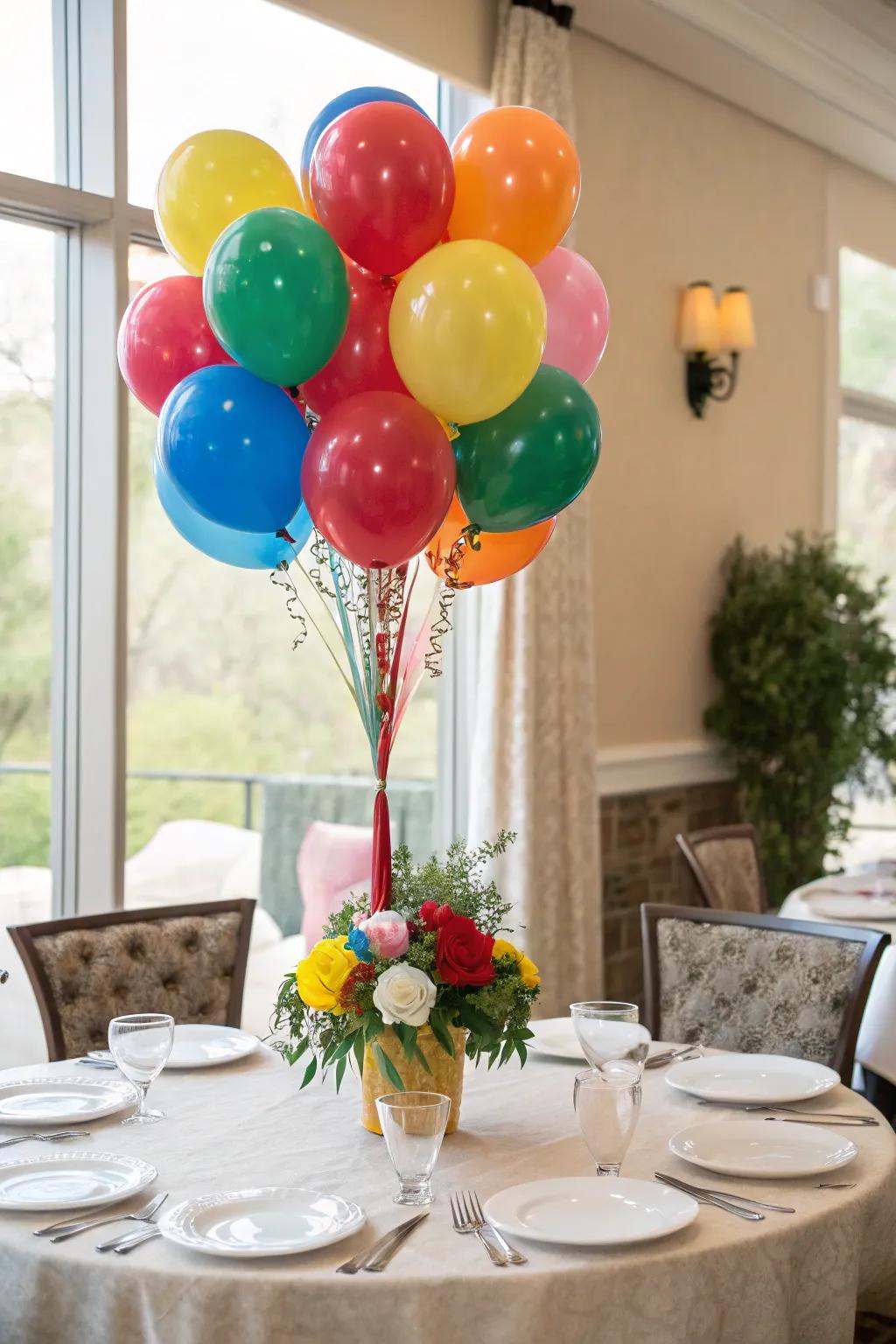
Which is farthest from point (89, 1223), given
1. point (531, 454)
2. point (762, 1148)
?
point (531, 454)

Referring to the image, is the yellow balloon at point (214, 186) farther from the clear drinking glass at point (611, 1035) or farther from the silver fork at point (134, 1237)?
the silver fork at point (134, 1237)

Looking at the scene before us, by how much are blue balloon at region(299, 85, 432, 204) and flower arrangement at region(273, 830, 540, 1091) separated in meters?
1.08

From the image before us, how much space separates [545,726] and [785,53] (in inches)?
105

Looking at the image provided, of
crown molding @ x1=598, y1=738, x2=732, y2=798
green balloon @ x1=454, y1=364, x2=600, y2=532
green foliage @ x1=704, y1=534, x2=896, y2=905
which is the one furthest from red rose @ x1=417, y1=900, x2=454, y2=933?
green foliage @ x1=704, y1=534, x2=896, y2=905

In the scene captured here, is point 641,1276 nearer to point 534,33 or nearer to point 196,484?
point 196,484

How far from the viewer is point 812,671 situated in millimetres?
5199

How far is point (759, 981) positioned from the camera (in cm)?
261

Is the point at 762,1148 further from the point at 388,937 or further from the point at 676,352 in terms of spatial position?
the point at 676,352

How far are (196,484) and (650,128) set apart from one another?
365cm

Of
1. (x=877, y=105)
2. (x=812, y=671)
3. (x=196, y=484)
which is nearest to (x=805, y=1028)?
(x=196, y=484)

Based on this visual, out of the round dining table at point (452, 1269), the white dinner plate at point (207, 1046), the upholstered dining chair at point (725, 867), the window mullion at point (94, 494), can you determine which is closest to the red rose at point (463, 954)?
the round dining table at point (452, 1269)

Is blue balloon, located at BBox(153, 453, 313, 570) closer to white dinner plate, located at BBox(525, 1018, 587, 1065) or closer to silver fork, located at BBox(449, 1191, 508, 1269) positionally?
white dinner plate, located at BBox(525, 1018, 587, 1065)

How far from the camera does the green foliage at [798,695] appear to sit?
207 inches

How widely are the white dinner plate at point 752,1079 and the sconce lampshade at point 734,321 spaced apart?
11.9ft
